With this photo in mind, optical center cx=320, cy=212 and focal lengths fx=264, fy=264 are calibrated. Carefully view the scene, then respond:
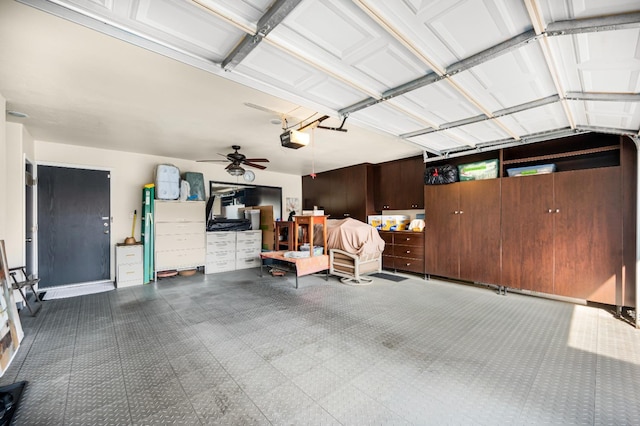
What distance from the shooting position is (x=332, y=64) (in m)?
2.03

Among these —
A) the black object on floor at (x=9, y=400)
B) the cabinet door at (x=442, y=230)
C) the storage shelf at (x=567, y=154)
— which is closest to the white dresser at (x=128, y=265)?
the black object on floor at (x=9, y=400)

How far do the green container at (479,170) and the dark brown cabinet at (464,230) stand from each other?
13 cm

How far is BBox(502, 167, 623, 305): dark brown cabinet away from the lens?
11.1ft

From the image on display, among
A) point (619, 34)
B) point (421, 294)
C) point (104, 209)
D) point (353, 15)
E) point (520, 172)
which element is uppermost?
point (353, 15)

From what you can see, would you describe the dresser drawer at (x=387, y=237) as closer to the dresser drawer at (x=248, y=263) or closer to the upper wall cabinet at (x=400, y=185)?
the upper wall cabinet at (x=400, y=185)

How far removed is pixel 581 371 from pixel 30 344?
491 cm

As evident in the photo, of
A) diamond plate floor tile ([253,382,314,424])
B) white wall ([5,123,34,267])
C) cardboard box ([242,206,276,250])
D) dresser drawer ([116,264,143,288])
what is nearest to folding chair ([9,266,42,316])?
white wall ([5,123,34,267])

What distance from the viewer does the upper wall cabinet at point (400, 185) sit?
5762 millimetres

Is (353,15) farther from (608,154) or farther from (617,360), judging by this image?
(608,154)

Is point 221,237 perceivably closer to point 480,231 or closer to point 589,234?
point 480,231

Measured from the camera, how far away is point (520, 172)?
164 inches

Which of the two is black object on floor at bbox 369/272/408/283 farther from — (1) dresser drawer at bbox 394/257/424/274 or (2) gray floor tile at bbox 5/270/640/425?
(2) gray floor tile at bbox 5/270/640/425

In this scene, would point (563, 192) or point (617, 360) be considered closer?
→ point (617, 360)

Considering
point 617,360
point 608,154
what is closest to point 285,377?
point 617,360
